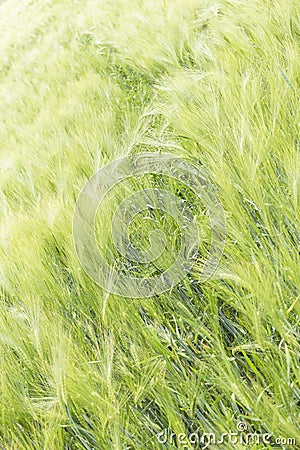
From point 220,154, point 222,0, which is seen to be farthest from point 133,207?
point 222,0

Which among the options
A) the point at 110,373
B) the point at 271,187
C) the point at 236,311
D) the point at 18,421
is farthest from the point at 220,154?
the point at 18,421

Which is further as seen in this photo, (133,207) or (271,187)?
(133,207)

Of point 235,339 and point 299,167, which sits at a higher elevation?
point 299,167

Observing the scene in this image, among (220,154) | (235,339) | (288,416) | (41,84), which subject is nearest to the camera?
(288,416)

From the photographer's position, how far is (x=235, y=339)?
641 mm

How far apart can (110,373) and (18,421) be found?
0.58ft

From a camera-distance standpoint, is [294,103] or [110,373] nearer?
[110,373]

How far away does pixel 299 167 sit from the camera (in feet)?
2.13

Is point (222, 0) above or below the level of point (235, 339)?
above

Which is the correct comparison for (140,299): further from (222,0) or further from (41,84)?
(41,84)

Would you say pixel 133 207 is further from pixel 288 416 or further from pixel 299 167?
pixel 288 416

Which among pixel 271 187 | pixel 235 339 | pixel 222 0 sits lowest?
pixel 235 339

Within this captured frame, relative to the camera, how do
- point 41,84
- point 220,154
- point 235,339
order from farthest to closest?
point 41,84
point 220,154
point 235,339

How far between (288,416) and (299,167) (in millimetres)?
341
